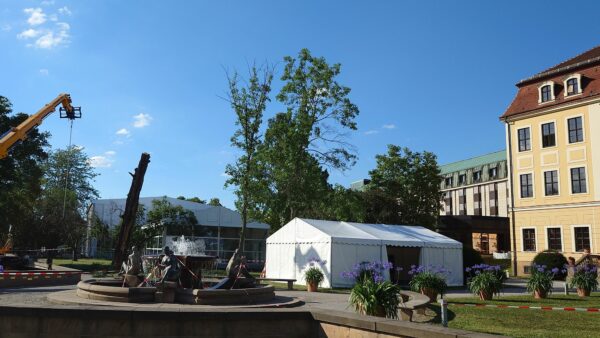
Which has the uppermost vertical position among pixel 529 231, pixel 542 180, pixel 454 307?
pixel 542 180

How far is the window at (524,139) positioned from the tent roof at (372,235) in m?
17.0

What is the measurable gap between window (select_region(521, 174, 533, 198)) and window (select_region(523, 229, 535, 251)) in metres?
2.71

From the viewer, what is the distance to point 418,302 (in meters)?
12.4

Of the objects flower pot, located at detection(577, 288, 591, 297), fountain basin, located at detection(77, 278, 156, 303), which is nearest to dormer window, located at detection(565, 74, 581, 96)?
flower pot, located at detection(577, 288, 591, 297)

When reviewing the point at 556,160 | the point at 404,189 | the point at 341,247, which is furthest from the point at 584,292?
the point at 404,189

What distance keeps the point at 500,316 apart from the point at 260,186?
920 inches

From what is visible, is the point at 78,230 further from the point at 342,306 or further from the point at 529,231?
the point at 342,306

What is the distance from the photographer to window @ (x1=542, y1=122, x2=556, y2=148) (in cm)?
3956

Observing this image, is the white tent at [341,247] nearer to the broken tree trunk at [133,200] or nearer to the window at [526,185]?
the broken tree trunk at [133,200]

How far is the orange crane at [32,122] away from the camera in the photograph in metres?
32.1

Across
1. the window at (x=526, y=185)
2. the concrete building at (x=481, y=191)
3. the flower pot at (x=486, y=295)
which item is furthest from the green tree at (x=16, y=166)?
the concrete building at (x=481, y=191)

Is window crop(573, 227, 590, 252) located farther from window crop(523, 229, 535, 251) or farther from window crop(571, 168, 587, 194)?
window crop(523, 229, 535, 251)

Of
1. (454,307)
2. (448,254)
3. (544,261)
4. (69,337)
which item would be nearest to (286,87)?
Answer: (448,254)

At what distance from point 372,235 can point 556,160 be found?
20.6m
